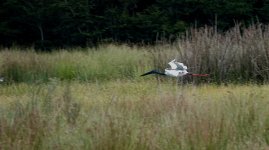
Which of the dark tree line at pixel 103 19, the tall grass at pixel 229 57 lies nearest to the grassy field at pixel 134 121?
the tall grass at pixel 229 57

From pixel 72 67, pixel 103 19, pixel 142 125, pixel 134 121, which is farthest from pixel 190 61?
pixel 103 19

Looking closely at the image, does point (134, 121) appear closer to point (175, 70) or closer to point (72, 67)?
point (175, 70)

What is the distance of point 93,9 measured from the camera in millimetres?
27938

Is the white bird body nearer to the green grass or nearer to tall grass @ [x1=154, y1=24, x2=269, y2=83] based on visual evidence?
tall grass @ [x1=154, y1=24, x2=269, y2=83]

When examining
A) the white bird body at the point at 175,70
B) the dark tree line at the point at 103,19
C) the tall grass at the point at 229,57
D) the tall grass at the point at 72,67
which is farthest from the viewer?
the dark tree line at the point at 103,19

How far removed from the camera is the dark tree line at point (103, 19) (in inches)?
1014

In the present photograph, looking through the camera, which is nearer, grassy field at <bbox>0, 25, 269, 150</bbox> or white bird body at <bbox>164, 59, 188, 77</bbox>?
grassy field at <bbox>0, 25, 269, 150</bbox>

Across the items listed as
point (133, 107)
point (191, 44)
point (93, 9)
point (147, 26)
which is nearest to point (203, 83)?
point (191, 44)

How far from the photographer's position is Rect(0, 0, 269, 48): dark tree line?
84.5ft

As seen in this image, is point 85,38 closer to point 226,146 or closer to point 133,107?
point 133,107

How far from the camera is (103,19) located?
2695cm

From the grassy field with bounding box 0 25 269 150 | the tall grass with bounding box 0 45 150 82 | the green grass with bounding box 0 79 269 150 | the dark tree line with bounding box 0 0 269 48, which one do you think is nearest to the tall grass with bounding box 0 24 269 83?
the tall grass with bounding box 0 45 150 82

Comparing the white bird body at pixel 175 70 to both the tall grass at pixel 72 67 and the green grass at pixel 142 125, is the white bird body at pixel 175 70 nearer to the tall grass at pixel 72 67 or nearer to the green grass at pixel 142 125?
the green grass at pixel 142 125

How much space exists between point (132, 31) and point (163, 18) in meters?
1.63
